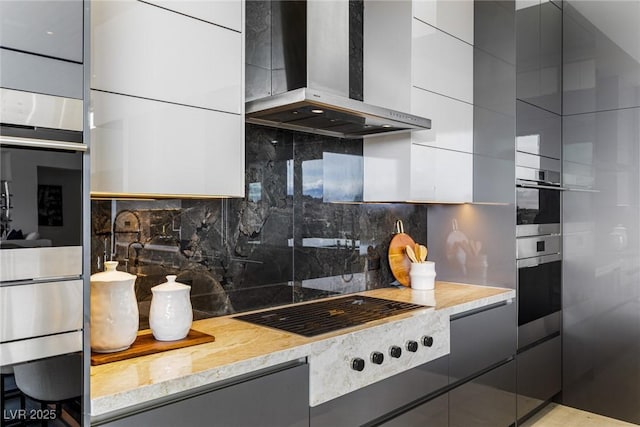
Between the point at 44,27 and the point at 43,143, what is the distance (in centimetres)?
27

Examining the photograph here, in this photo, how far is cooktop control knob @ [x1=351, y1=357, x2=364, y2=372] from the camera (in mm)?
1926

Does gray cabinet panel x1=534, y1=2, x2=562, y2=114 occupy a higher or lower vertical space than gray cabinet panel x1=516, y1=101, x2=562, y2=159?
higher

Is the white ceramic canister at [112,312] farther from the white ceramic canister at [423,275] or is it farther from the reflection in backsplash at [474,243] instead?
the reflection in backsplash at [474,243]

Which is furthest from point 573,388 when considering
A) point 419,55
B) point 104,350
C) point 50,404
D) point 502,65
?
point 50,404

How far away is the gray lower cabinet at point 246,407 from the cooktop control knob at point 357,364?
9.2 inches

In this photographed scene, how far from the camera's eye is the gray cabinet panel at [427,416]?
216 centimetres

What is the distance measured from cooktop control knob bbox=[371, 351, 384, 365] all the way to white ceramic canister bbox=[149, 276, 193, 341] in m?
0.72

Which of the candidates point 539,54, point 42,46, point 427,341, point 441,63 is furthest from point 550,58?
point 42,46

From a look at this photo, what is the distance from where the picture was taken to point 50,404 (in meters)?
1.13

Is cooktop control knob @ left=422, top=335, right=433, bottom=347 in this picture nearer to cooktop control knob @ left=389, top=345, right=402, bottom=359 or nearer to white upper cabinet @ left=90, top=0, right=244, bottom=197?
cooktop control knob @ left=389, top=345, right=402, bottom=359

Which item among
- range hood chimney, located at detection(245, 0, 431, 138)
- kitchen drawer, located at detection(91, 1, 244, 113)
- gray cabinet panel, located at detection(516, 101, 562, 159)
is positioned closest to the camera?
kitchen drawer, located at detection(91, 1, 244, 113)

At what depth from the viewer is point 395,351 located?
6.91 ft

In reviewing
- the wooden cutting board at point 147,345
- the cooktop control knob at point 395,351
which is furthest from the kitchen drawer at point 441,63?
the wooden cutting board at point 147,345

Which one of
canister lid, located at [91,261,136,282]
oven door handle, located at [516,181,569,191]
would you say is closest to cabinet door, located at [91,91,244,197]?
canister lid, located at [91,261,136,282]
